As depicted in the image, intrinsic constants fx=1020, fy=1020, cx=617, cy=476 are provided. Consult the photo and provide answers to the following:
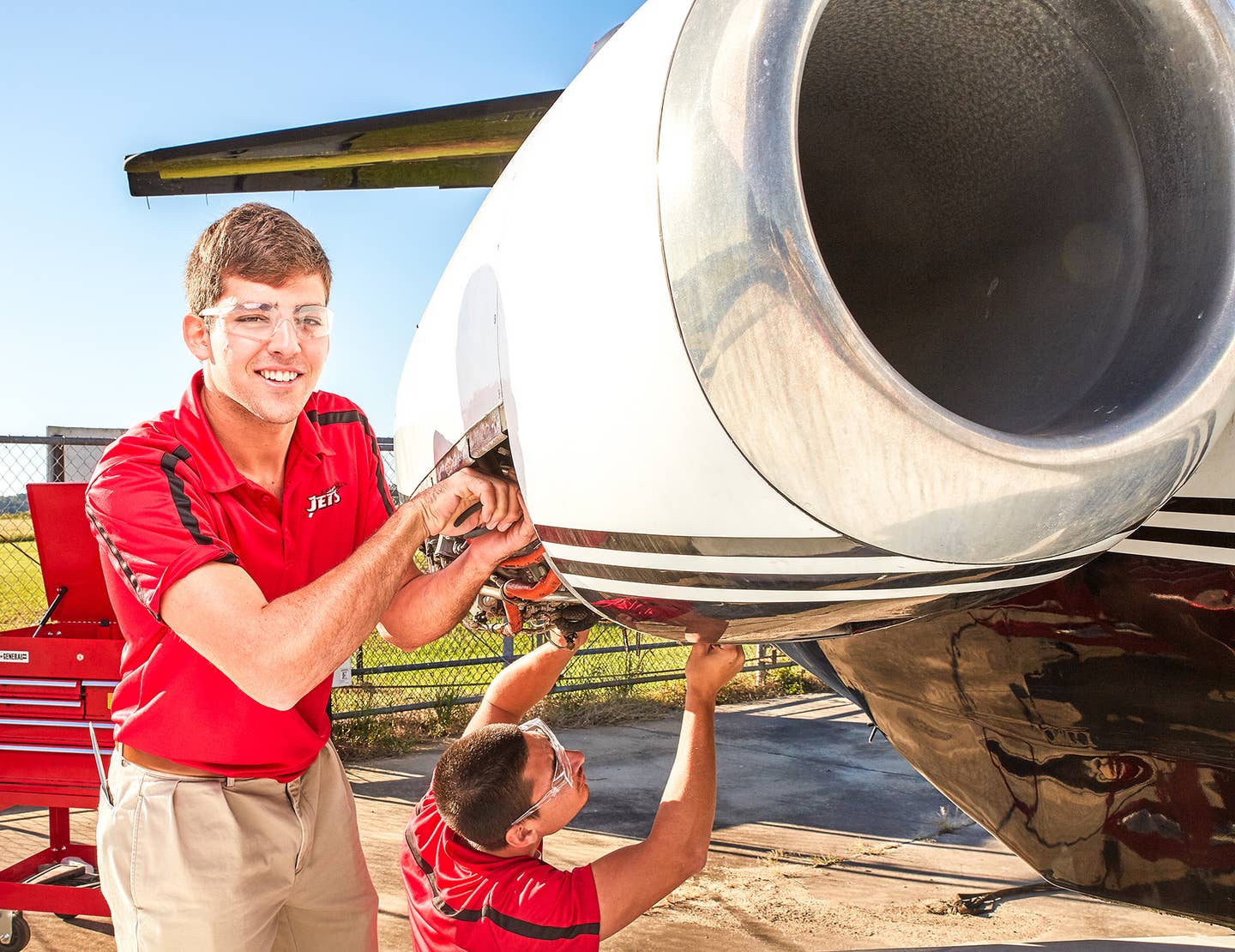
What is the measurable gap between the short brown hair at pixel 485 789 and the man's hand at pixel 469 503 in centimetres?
62

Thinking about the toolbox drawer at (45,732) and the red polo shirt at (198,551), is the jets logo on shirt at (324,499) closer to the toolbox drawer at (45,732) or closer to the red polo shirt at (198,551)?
the red polo shirt at (198,551)

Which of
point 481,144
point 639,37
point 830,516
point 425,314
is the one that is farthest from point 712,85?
point 481,144

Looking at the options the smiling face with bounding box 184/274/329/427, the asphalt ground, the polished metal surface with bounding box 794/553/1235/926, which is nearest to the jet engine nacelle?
the polished metal surface with bounding box 794/553/1235/926

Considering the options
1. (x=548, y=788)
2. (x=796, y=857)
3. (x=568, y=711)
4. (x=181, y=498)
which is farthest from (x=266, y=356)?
(x=568, y=711)

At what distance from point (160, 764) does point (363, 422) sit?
34.2 inches

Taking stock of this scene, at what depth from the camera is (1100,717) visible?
5.04 feet

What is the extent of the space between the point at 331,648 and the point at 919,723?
107cm

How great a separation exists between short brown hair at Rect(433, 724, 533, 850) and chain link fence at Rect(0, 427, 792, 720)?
125 inches

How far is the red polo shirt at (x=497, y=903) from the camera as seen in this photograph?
1952 mm

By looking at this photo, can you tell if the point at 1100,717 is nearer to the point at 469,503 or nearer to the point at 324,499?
the point at 469,503

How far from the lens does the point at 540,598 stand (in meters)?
2.03

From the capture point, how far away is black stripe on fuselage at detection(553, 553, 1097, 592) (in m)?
1.07

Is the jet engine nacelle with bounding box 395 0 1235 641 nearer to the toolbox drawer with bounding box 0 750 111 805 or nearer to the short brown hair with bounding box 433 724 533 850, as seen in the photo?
the short brown hair with bounding box 433 724 533 850

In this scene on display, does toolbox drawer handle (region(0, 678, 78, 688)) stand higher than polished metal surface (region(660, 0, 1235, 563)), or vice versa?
polished metal surface (region(660, 0, 1235, 563))
